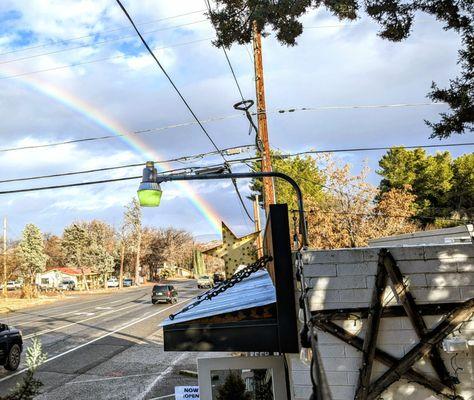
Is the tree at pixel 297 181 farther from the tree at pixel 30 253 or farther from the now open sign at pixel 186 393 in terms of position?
the tree at pixel 30 253

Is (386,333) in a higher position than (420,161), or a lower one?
lower

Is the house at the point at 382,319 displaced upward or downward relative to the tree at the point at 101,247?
downward

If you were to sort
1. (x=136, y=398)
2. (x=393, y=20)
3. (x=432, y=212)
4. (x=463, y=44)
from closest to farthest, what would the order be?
(x=463, y=44) → (x=393, y=20) → (x=136, y=398) → (x=432, y=212)

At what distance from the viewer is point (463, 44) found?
5.87 m

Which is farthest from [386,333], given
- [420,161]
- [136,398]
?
[420,161]

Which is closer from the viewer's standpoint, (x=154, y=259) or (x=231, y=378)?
(x=231, y=378)

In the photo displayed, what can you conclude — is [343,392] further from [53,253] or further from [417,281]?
[53,253]

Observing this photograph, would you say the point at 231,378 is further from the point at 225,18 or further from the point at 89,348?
the point at 89,348

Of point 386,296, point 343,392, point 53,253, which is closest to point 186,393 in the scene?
point 343,392

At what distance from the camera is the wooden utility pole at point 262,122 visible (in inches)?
467

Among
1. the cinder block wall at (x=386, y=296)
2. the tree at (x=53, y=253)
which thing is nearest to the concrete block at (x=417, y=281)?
the cinder block wall at (x=386, y=296)

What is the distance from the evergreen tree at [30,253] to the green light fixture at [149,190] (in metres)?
56.8

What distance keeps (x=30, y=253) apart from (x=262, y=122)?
54115mm

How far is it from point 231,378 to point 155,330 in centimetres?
1580
